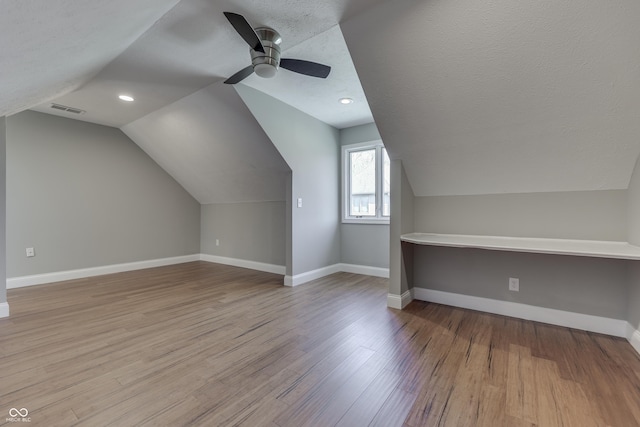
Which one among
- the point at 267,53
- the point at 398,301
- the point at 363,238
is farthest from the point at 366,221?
the point at 267,53

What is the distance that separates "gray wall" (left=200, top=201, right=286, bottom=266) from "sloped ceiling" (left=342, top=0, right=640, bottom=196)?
8.44ft

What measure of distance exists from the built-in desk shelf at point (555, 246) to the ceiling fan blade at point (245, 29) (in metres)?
2.06

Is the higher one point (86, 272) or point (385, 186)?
A: point (385, 186)

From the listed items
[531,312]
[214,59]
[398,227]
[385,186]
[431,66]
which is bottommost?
[531,312]

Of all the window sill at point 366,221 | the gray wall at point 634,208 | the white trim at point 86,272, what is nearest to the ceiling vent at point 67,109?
the white trim at point 86,272

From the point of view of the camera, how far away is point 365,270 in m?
4.33

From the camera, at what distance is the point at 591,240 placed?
227cm

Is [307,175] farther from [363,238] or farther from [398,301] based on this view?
[398,301]

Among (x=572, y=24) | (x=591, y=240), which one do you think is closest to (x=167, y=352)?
(x=572, y=24)

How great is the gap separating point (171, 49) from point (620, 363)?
4.03m

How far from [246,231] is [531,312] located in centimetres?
411

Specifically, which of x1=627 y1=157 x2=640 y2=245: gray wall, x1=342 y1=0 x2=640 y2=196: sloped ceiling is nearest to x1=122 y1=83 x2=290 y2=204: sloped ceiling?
x1=342 y1=0 x2=640 y2=196: sloped ceiling

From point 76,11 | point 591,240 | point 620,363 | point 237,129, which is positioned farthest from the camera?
point 237,129

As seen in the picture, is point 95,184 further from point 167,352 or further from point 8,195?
point 167,352
